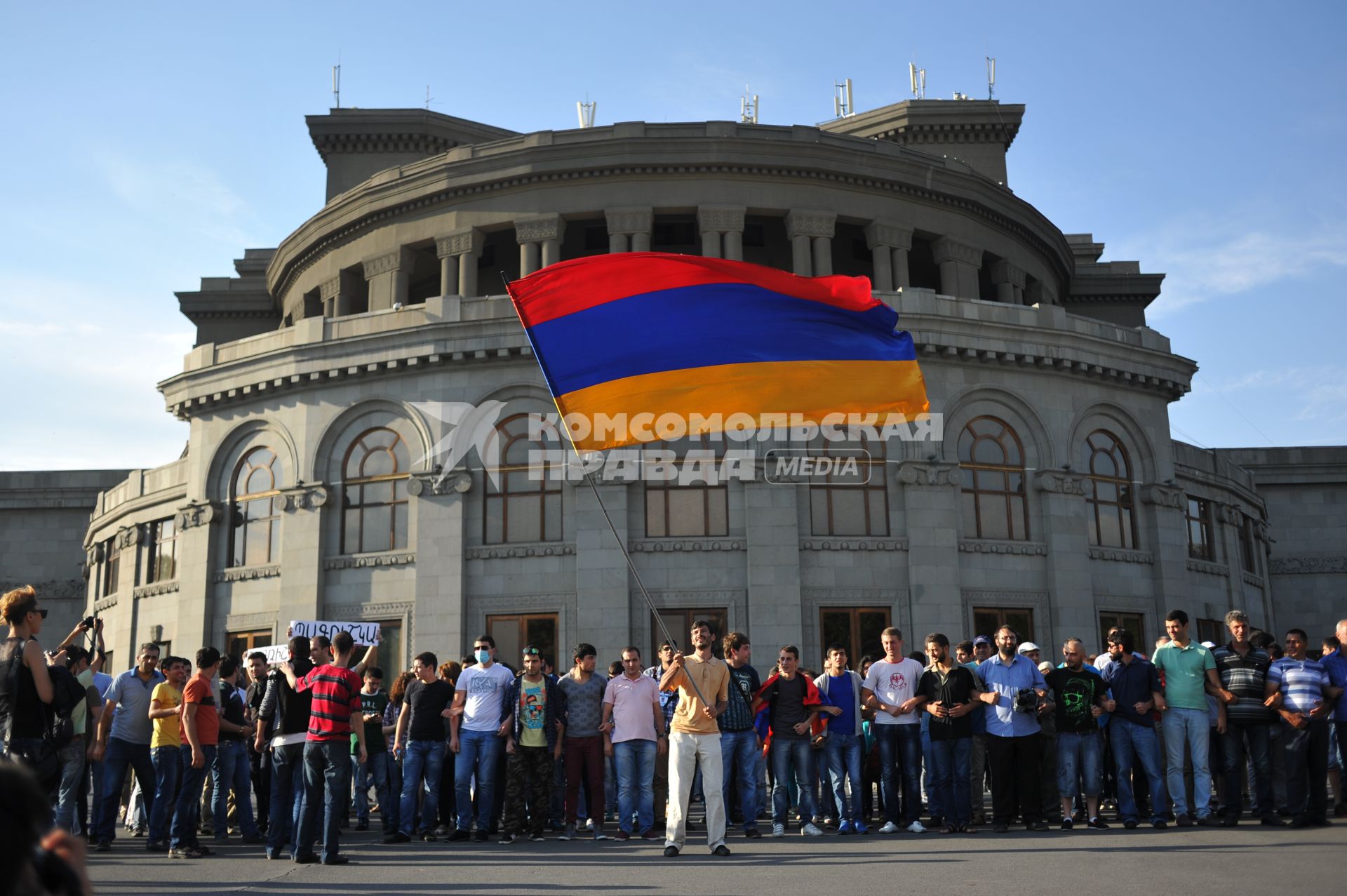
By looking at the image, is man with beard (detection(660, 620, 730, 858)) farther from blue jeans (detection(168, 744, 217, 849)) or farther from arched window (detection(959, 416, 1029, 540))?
arched window (detection(959, 416, 1029, 540))

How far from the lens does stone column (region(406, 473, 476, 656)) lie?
89.6 feet

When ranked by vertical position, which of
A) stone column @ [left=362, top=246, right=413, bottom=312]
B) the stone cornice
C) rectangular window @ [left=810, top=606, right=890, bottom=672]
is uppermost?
the stone cornice

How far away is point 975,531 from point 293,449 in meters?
15.6

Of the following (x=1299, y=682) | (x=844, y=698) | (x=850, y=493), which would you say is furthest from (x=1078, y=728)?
(x=850, y=493)

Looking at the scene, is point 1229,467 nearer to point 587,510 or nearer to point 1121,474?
point 1121,474

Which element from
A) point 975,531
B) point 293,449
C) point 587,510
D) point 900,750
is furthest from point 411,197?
point 900,750

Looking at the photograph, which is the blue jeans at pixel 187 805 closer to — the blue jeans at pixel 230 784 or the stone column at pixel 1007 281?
the blue jeans at pixel 230 784

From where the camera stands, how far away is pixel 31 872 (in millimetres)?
3354

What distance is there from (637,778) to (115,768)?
5575mm

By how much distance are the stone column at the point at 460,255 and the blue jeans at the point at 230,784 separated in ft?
69.9

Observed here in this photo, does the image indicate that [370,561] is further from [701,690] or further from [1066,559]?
[701,690]

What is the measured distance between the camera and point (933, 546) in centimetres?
2767

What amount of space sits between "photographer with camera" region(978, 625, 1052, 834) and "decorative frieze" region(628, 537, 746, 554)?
13370mm

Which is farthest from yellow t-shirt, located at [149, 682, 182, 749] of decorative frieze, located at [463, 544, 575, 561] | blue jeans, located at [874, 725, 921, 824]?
decorative frieze, located at [463, 544, 575, 561]
